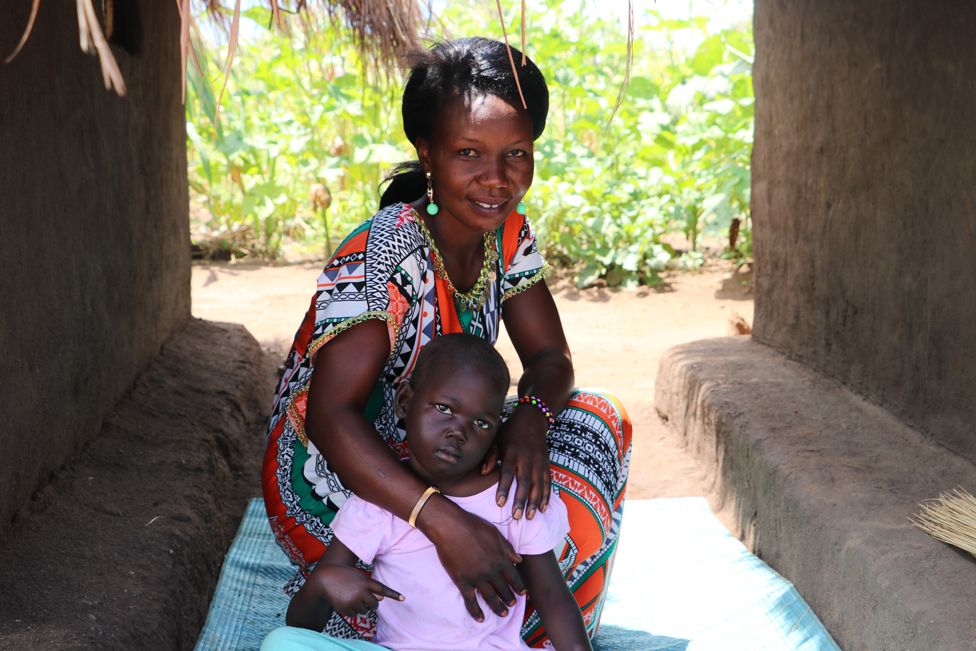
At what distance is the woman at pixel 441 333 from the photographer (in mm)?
2018

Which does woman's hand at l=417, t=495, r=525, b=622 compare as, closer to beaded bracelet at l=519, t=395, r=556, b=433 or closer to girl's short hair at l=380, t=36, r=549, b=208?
beaded bracelet at l=519, t=395, r=556, b=433

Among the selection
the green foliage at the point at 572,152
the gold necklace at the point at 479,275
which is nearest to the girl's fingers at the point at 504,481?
the gold necklace at the point at 479,275

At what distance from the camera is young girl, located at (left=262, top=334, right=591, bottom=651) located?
1861 mm

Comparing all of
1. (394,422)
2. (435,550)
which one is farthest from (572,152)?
(435,550)

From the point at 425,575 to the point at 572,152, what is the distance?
19.0ft

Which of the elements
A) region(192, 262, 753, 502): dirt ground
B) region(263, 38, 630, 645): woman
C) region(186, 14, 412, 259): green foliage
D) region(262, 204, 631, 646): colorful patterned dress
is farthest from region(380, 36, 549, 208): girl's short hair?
region(186, 14, 412, 259): green foliage

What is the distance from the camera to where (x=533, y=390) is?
7.71 feet

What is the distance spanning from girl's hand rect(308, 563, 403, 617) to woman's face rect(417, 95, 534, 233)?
0.80 metres

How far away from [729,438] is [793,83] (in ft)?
4.27

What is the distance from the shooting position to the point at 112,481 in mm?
2654

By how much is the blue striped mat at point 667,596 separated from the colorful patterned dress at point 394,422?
35 cm

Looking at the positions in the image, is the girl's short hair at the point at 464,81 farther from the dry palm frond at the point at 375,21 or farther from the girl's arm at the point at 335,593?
the dry palm frond at the point at 375,21

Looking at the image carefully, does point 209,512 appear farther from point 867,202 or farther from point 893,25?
point 893,25

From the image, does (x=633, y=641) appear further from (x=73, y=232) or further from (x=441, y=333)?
(x=73, y=232)
